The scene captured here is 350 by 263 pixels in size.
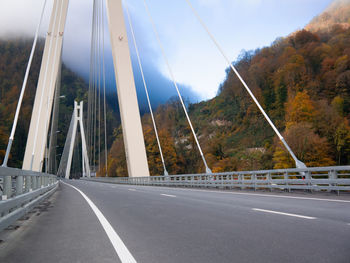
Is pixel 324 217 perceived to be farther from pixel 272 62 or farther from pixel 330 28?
pixel 272 62

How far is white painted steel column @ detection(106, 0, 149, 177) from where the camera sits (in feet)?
93.4

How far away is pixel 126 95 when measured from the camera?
2872cm

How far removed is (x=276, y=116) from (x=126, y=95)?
5166 centimetres

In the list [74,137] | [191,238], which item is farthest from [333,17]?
[191,238]

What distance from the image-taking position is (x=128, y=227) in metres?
6.07

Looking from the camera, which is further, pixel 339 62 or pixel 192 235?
pixel 339 62

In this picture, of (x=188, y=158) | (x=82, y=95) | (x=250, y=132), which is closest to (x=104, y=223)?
(x=188, y=158)

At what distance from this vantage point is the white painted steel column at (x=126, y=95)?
93.4ft

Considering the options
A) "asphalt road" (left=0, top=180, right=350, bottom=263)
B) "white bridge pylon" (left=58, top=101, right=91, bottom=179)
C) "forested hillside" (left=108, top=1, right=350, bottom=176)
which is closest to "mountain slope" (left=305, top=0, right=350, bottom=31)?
"forested hillside" (left=108, top=1, right=350, bottom=176)

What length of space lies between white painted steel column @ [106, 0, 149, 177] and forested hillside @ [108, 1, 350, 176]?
A: 26288 millimetres

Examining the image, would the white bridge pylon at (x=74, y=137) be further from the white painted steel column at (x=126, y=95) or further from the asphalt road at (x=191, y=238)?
the asphalt road at (x=191, y=238)

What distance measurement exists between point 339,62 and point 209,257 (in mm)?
64049

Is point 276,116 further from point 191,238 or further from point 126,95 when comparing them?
point 191,238

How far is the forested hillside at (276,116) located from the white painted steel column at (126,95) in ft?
86.2
